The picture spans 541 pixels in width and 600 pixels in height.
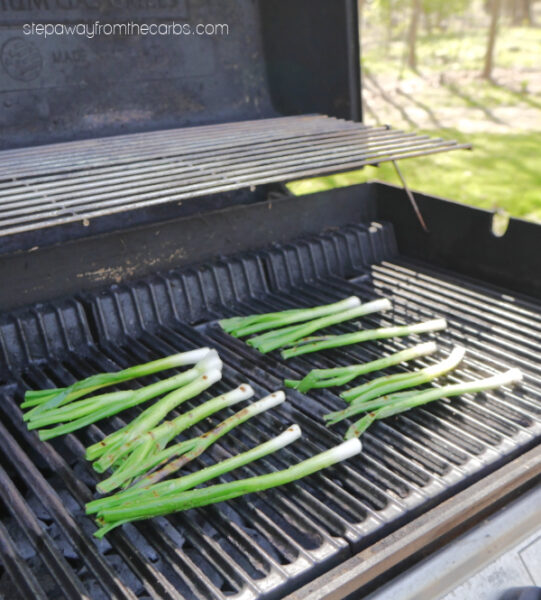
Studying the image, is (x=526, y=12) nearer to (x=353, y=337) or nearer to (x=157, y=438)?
(x=353, y=337)

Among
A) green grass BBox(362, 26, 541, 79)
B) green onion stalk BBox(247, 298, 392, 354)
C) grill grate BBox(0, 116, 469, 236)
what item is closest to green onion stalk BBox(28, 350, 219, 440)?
green onion stalk BBox(247, 298, 392, 354)

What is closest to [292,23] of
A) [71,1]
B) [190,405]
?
[71,1]

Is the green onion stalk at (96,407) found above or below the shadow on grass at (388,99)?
above

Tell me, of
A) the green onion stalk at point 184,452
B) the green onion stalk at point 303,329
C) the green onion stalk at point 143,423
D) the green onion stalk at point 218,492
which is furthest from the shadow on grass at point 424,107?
the green onion stalk at point 218,492

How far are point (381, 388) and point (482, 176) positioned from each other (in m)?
4.40

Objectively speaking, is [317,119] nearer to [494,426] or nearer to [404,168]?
[494,426]

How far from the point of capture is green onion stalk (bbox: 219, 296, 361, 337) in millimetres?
2270

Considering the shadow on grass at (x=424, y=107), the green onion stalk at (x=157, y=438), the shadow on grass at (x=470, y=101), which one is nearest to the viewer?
the green onion stalk at (x=157, y=438)

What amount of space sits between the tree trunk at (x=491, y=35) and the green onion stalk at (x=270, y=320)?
7.22 m

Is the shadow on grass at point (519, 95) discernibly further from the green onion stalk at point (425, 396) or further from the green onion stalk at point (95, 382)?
the green onion stalk at point (95, 382)

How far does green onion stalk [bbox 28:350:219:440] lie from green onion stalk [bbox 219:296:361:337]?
336mm

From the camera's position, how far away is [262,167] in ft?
7.46

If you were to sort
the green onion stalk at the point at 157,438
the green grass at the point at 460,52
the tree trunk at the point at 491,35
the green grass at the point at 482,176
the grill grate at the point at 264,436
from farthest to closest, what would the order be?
the green grass at the point at 460,52, the tree trunk at the point at 491,35, the green grass at the point at 482,176, the green onion stalk at the point at 157,438, the grill grate at the point at 264,436

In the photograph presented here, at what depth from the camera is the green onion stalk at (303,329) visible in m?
2.18
